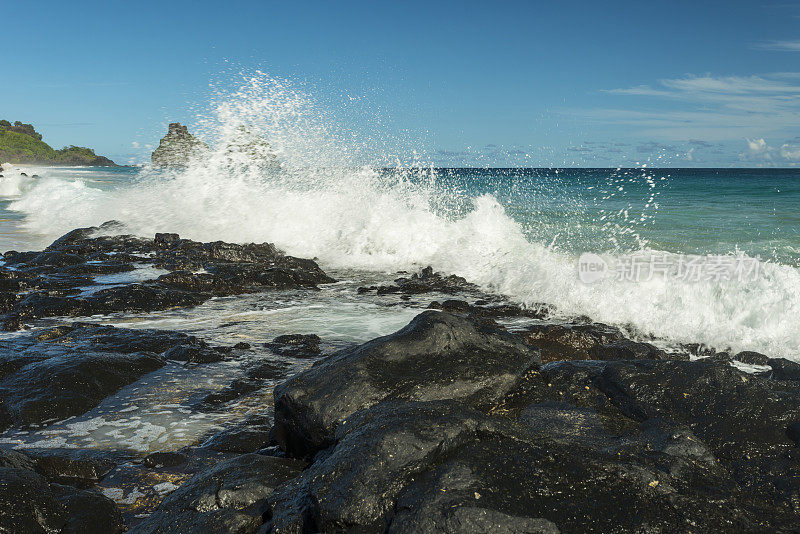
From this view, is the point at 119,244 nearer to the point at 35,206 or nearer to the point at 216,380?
the point at 216,380

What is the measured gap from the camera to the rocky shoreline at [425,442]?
8.38 feet

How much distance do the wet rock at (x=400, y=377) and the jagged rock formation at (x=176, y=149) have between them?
19837mm

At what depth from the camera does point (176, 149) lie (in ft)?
77.4

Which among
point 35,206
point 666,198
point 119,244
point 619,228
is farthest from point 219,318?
point 666,198

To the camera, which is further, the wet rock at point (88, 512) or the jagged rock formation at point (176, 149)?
the jagged rock formation at point (176, 149)

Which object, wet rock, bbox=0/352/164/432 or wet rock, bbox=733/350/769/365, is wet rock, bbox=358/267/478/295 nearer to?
wet rock, bbox=733/350/769/365

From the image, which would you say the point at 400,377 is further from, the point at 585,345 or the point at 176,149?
the point at 176,149

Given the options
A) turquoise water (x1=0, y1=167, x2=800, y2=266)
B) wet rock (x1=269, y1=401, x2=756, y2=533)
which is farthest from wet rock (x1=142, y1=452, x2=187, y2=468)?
turquoise water (x1=0, y1=167, x2=800, y2=266)

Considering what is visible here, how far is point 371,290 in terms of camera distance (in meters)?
10.8

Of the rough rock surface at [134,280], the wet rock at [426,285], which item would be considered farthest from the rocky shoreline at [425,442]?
the wet rock at [426,285]

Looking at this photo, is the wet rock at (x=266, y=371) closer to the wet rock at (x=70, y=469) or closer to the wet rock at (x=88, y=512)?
the wet rock at (x=70, y=469)

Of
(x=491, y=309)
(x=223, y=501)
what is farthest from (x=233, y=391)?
(x=491, y=309)

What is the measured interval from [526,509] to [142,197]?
75.5 feet

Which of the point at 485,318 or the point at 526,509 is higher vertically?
the point at 526,509
